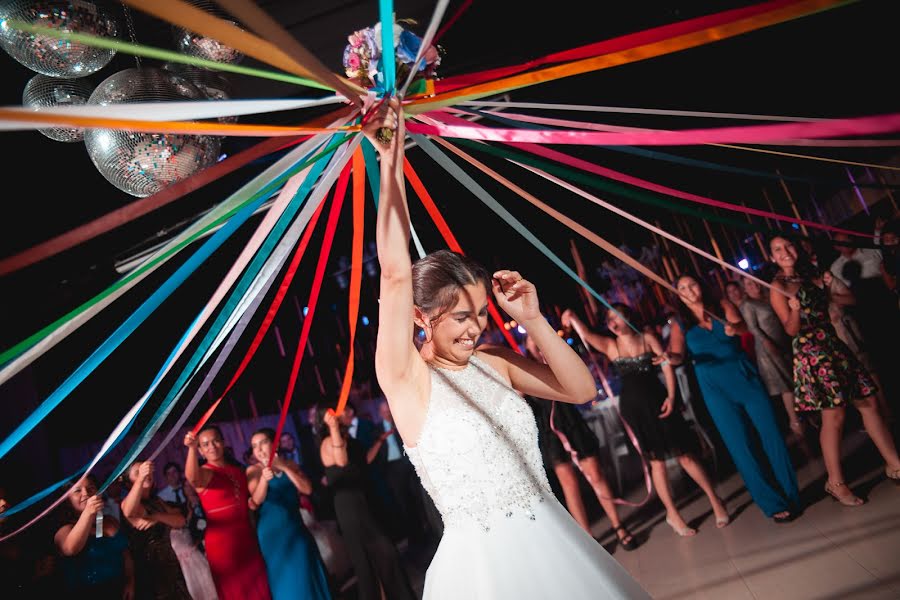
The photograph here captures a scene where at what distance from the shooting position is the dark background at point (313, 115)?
4.01 metres

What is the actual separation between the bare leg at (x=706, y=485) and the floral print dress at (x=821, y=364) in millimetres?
847

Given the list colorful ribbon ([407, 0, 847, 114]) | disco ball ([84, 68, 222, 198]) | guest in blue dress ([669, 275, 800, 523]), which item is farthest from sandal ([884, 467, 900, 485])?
disco ball ([84, 68, 222, 198])

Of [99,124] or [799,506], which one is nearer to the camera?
[99,124]

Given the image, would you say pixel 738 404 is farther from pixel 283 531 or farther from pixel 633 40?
pixel 283 531

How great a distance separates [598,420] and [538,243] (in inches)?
221

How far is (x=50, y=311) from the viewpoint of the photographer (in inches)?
216

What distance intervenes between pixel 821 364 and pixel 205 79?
13.4 ft

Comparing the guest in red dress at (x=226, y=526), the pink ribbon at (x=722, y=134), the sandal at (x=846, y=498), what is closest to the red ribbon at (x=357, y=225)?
the pink ribbon at (x=722, y=134)

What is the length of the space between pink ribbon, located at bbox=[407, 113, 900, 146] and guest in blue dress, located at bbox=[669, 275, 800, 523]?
8.78 ft

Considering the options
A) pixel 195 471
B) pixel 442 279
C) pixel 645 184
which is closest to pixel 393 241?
pixel 442 279

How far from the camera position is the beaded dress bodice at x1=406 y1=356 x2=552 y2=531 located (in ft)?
4.84

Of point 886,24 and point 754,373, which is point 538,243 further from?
point 886,24

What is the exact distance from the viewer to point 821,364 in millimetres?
3785

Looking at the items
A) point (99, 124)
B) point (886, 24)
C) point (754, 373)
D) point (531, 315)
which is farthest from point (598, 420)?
point (99, 124)
